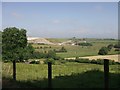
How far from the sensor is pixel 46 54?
62.1 metres

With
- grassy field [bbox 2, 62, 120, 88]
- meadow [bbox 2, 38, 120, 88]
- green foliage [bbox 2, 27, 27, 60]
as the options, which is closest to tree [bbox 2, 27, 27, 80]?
green foliage [bbox 2, 27, 27, 60]

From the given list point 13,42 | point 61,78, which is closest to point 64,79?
point 61,78

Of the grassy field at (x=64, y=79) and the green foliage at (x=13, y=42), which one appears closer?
the grassy field at (x=64, y=79)

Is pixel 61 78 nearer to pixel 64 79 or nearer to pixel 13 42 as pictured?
pixel 64 79

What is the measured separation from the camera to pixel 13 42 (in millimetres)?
57250

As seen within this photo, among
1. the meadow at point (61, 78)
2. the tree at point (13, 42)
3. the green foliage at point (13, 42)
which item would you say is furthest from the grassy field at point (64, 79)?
the tree at point (13, 42)

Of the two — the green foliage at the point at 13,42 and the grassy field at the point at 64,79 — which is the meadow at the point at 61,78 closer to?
the grassy field at the point at 64,79

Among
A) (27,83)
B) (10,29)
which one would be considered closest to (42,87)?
(27,83)

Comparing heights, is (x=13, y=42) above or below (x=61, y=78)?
above

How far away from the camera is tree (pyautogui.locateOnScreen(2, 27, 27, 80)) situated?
54.0 m

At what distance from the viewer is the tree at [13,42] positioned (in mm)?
54031

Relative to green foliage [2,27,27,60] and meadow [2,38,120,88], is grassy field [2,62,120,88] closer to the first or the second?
meadow [2,38,120,88]

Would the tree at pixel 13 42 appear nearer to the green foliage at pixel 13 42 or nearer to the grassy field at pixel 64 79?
the green foliage at pixel 13 42

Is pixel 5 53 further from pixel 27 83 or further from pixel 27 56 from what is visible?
pixel 27 83
